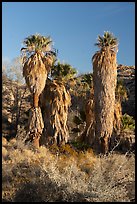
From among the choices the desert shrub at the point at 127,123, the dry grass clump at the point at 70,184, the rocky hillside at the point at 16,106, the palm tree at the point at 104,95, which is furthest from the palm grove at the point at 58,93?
the rocky hillside at the point at 16,106

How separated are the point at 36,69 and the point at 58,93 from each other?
2122mm

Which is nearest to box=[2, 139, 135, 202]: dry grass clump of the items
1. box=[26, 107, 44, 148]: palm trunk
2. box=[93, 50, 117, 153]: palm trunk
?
box=[93, 50, 117, 153]: palm trunk

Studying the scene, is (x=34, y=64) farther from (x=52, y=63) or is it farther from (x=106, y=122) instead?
(x=106, y=122)

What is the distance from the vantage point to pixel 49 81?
75.3 feet

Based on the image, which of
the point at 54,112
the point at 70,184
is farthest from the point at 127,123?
the point at 70,184

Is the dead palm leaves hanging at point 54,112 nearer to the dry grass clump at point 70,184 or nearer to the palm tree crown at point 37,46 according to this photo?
the palm tree crown at point 37,46

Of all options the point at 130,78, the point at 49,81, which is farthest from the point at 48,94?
the point at 130,78

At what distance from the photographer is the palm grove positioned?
20.2 meters

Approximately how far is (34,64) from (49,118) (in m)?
3.63

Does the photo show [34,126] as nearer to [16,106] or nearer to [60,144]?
[60,144]

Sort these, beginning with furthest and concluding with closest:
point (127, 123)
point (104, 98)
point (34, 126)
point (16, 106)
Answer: point (16, 106), point (127, 123), point (34, 126), point (104, 98)

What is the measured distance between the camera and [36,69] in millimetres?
21406

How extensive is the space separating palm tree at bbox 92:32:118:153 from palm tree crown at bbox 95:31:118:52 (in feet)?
1.45

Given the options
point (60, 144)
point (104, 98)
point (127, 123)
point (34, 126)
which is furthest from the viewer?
point (127, 123)
